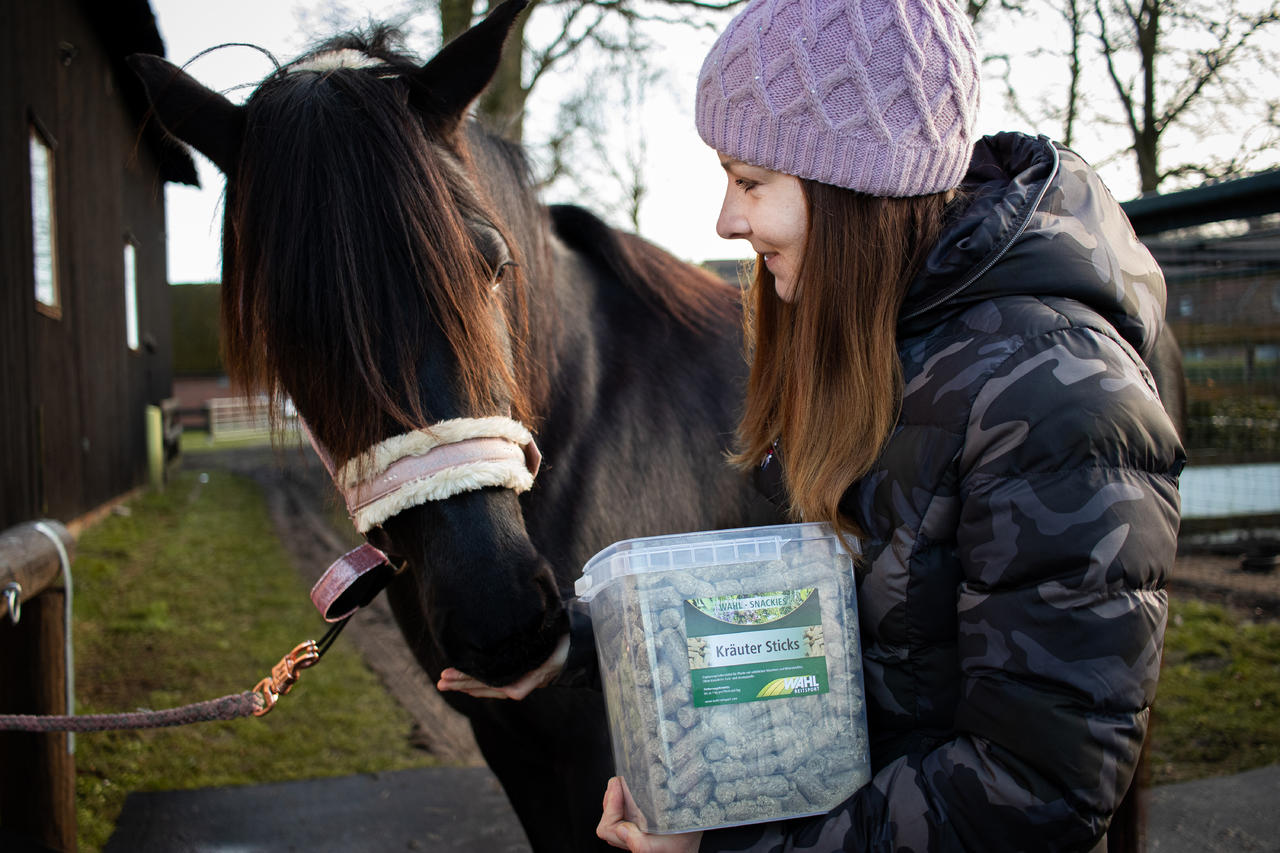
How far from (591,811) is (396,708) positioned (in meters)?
3.02

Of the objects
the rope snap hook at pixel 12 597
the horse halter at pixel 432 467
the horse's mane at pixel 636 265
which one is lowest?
the rope snap hook at pixel 12 597

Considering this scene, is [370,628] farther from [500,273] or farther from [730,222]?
[730,222]

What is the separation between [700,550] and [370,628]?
571cm

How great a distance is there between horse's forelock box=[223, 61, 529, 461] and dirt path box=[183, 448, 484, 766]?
0.78ft

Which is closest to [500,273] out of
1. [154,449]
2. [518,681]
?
[518,681]

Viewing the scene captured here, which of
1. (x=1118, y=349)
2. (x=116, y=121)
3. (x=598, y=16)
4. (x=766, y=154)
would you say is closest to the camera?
(x=1118, y=349)

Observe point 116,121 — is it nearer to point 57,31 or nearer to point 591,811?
point 57,31

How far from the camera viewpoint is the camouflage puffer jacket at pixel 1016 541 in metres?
0.92

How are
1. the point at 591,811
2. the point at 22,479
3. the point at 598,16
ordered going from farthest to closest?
the point at 598,16, the point at 22,479, the point at 591,811

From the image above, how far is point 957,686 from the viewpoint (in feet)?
3.56

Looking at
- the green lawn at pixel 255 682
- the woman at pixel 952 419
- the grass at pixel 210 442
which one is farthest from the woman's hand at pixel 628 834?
the grass at pixel 210 442

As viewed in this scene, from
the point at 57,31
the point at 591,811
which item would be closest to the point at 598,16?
the point at 57,31

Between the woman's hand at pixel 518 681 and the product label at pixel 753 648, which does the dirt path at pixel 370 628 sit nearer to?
the woman's hand at pixel 518 681

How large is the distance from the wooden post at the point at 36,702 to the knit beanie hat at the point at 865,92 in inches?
90.8
